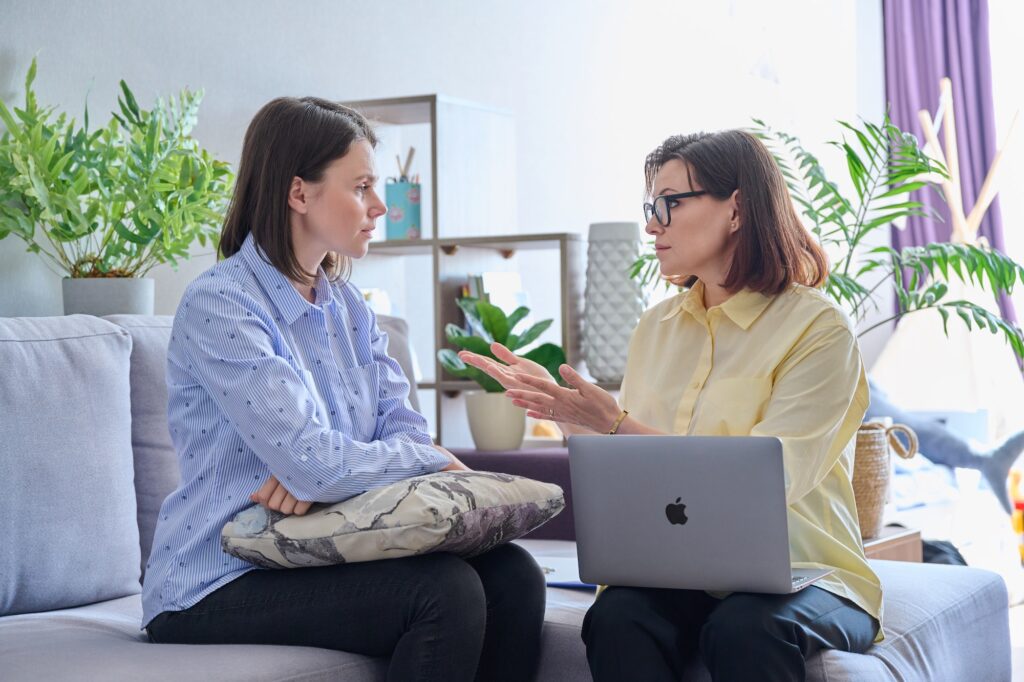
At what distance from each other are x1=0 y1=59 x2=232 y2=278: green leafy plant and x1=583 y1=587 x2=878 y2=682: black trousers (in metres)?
1.14

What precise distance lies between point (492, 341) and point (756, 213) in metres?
1.01

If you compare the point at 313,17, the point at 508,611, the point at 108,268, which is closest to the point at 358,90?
the point at 313,17

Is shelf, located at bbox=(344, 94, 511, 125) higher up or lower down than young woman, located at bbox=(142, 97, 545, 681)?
higher up

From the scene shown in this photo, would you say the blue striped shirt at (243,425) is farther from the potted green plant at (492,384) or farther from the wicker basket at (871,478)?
the wicker basket at (871,478)

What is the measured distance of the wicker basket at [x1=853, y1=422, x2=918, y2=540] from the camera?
2.31 meters

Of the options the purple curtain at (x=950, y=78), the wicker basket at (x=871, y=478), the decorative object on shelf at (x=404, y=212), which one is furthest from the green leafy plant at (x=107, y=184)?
the purple curtain at (x=950, y=78)

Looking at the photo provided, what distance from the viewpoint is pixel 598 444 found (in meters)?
1.46

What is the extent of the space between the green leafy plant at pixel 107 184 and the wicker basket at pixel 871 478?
138cm

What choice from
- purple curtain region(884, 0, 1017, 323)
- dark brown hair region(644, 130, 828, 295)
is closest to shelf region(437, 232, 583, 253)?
dark brown hair region(644, 130, 828, 295)

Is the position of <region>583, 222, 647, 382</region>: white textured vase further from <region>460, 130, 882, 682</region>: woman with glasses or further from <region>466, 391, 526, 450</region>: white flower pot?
<region>460, 130, 882, 682</region>: woman with glasses

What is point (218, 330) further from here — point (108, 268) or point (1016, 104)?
point (1016, 104)

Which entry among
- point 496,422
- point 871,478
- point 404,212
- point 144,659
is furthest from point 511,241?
point 144,659

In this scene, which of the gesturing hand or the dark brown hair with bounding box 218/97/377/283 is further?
the dark brown hair with bounding box 218/97/377/283

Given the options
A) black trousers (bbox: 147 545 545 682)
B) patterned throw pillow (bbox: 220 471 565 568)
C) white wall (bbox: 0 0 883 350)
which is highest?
white wall (bbox: 0 0 883 350)
